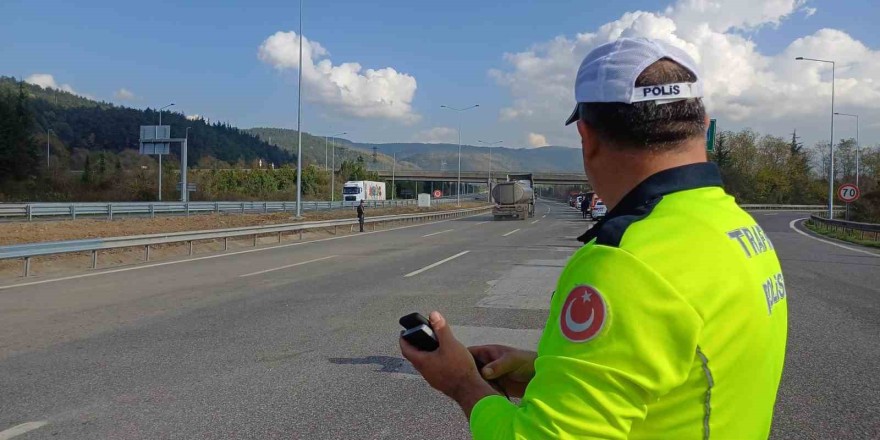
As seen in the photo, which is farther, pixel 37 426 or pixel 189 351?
pixel 189 351

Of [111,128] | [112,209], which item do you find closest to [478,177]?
[111,128]

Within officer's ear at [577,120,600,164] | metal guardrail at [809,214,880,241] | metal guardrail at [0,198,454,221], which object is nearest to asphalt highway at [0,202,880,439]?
officer's ear at [577,120,600,164]

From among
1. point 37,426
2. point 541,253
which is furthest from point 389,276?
point 37,426

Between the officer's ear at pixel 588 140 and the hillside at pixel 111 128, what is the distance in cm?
11779

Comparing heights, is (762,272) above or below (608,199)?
below

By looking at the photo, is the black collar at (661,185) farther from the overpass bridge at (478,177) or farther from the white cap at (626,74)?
the overpass bridge at (478,177)

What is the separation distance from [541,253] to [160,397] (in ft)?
47.1

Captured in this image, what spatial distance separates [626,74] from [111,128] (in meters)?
154

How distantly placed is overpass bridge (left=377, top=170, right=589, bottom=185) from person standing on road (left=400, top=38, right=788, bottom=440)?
3988 inches

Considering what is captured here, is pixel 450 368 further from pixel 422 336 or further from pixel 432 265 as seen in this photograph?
pixel 432 265

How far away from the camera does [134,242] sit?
54.4 feet

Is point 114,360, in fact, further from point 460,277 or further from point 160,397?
point 460,277

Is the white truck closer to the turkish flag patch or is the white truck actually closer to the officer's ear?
the officer's ear

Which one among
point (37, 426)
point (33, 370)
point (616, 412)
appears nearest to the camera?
point (616, 412)
